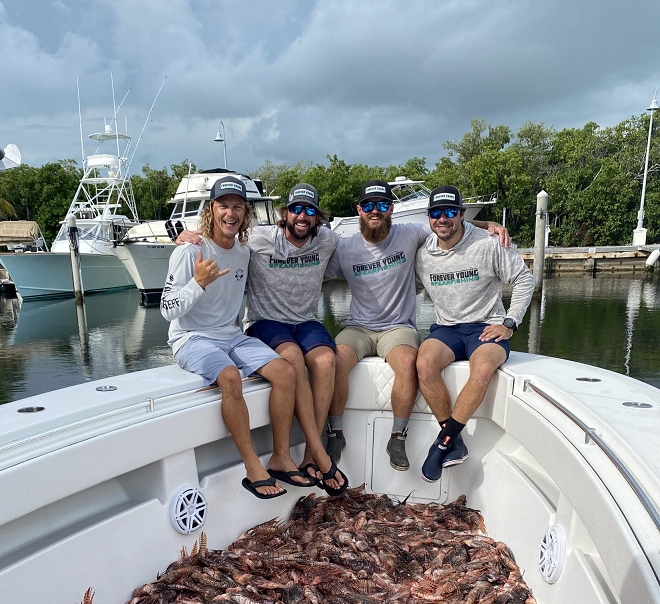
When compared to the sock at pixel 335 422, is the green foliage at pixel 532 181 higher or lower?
higher

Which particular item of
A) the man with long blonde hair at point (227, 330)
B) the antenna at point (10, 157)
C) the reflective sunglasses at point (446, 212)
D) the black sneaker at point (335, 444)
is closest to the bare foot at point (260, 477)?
the man with long blonde hair at point (227, 330)

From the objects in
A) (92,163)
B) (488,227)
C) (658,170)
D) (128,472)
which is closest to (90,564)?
(128,472)

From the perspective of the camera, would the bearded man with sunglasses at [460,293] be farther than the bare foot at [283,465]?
Yes

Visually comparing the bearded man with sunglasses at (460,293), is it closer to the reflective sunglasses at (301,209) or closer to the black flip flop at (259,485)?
the reflective sunglasses at (301,209)

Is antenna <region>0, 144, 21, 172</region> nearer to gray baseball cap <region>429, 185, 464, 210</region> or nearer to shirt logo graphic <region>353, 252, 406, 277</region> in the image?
shirt logo graphic <region>353, 252, 406, 277</region>

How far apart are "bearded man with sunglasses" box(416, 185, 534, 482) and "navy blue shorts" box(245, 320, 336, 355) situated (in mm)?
609

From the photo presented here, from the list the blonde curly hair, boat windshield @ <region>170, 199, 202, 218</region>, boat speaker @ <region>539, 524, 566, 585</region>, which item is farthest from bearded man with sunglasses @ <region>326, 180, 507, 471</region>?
boat windshield @ <region>170, 199, 202, 218</region>

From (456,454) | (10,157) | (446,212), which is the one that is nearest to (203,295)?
(446,212)

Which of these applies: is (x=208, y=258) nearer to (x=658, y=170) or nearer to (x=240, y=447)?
(x=240, y=447)

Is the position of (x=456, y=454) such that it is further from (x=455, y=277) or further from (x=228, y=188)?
(x=228, y=188)

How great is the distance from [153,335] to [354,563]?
12022mm

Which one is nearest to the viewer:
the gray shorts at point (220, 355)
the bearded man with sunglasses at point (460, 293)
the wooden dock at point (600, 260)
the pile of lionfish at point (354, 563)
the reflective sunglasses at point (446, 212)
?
the pile of lionfish at point (354, 563)

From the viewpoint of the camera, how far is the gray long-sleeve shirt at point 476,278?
3355 mm

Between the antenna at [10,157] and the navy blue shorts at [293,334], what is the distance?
191 cm
